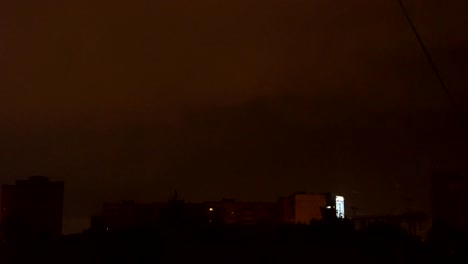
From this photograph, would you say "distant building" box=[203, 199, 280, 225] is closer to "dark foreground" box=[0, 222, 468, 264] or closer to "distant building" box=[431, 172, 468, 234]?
"distant building" box=[431, 172, 468, 234]

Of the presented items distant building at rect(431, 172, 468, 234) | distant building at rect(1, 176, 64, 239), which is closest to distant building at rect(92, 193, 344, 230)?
distant building at rect(1, 176, 64, 239)

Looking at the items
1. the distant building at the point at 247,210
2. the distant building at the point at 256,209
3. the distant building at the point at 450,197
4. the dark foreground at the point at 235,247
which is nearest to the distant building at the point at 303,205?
the distant building at the point at 256,209

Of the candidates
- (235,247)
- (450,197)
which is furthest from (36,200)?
(235,247)

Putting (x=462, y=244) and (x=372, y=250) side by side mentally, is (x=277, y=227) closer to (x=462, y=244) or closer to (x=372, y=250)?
(x=372, y=250)

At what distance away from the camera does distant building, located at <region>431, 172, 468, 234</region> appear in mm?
68312

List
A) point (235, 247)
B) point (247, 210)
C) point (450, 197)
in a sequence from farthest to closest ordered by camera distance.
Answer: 1. point (247, 210)
2. point (450, 197)
3. point (235, 247)

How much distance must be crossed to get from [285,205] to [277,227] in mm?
50148

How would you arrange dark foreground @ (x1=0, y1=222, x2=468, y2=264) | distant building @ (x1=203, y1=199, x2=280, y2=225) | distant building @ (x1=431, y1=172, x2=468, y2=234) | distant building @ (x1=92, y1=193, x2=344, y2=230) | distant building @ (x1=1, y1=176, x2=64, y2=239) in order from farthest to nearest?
distant building @ (x1=203, y1=199, x2=280, y2=225) → distant building @ (x1=1, y1=176, x2=64, y2=239) → distant building @ (x1=92, y1=193, x2=344, y2=230) → distant building @ (x1=431, y1=172, x2=468, y2=234) → dark foreground @ (x1=0, y1=222, x2=468, y2=264)

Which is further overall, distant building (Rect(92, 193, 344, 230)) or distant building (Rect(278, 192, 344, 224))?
distant building (Rect(92, 193, 344, 230))

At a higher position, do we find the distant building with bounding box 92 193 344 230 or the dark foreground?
the distant building with bounding box 92 193 344 230

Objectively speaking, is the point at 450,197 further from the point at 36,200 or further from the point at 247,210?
the point at 36,200

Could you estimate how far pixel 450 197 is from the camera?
75.9 meters

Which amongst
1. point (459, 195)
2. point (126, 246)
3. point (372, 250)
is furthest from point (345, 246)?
point (459, 195)

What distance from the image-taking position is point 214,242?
97.2 feet
